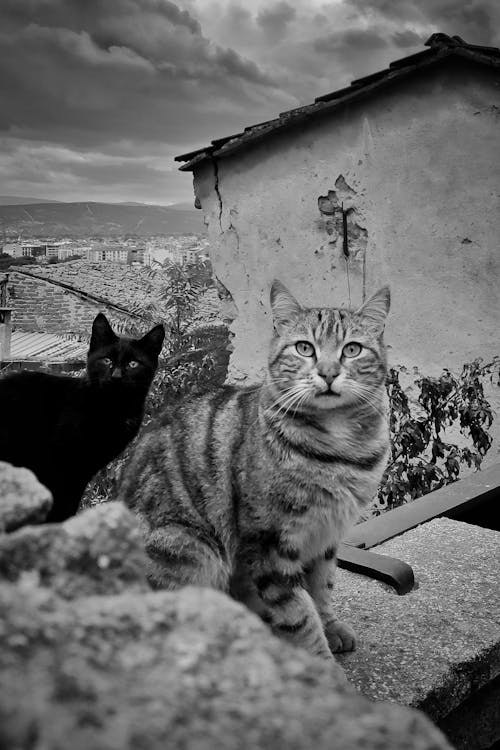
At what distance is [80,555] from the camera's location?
476 mm

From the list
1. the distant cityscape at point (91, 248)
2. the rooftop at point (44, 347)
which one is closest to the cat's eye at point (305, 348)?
the rooftop at point (44, 347)

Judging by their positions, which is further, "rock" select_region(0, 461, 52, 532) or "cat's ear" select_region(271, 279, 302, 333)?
"cat's ear" select_region(271, 279, 302, 333)

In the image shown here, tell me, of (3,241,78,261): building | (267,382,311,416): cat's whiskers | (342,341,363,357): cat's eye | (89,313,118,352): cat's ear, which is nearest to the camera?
(267,382,311,416): cat's whiskers

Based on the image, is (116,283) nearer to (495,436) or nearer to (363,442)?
(495,436)

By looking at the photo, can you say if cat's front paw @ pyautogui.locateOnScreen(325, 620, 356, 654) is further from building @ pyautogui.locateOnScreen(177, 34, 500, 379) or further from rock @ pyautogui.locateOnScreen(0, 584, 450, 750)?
building @ pyautogui.locateOnScreen(177, 34, 500, 379)

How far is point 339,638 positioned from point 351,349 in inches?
30.2

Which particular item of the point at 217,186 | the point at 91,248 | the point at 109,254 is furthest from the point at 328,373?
the point at 91,248

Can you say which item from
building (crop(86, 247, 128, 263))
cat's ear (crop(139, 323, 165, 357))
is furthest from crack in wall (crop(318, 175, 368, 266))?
building (crop(86, 247, 128, 263))

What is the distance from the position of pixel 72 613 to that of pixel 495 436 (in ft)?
15.6

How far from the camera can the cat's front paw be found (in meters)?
1.88

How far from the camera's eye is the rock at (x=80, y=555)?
1.51ft

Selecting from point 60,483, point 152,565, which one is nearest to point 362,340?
point 152,565

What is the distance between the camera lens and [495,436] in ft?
15.9

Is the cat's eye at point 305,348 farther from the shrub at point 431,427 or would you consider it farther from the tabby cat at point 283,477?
the shrub at point 431,427
